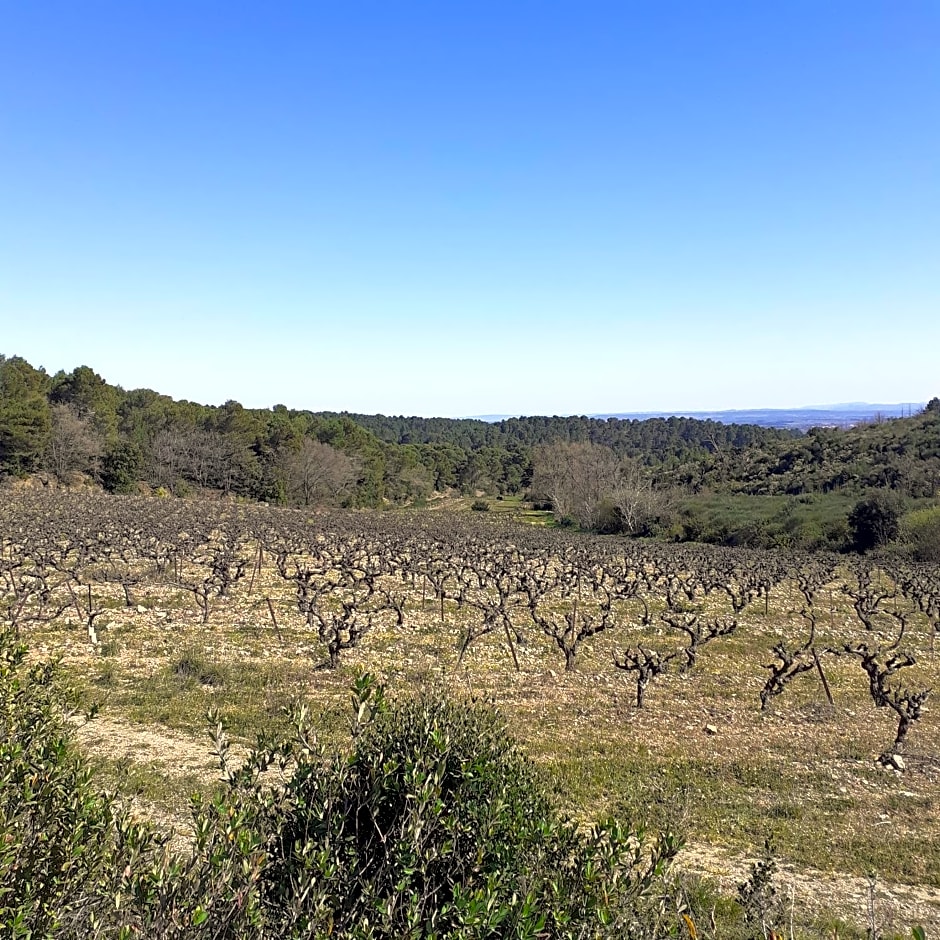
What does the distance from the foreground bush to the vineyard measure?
0.91 m

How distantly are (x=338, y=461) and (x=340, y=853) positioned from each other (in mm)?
69067

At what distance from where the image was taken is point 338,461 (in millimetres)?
71438

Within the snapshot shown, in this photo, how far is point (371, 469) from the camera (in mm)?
78375

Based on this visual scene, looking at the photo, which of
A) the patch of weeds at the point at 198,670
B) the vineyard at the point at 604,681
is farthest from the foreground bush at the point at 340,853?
the patch of weeds at the point at 198,670

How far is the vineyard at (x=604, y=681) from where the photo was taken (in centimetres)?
921

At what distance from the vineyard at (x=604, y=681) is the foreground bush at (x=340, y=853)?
91 centimetres

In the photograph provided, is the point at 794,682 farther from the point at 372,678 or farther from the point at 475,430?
the point at 475,430

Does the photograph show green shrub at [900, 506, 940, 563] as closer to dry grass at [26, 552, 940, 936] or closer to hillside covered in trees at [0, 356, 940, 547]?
hillside covered in trees at [0, 356, 940, 547]

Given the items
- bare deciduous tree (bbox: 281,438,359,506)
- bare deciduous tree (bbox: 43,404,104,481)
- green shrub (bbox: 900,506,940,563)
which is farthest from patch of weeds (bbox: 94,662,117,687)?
bare deciduous tree (bbox: 281,438,359,506)

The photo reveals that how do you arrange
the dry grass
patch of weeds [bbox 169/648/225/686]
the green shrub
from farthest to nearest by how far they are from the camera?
the green shrub
patch of weeds [bbox 169/648/225/686]
the dry grass

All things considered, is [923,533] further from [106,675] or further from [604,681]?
[106,675]

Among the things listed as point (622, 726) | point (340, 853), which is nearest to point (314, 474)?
point (622, 726)

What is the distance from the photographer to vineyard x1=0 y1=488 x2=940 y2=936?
363 inches

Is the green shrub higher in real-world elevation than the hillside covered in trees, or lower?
lower
